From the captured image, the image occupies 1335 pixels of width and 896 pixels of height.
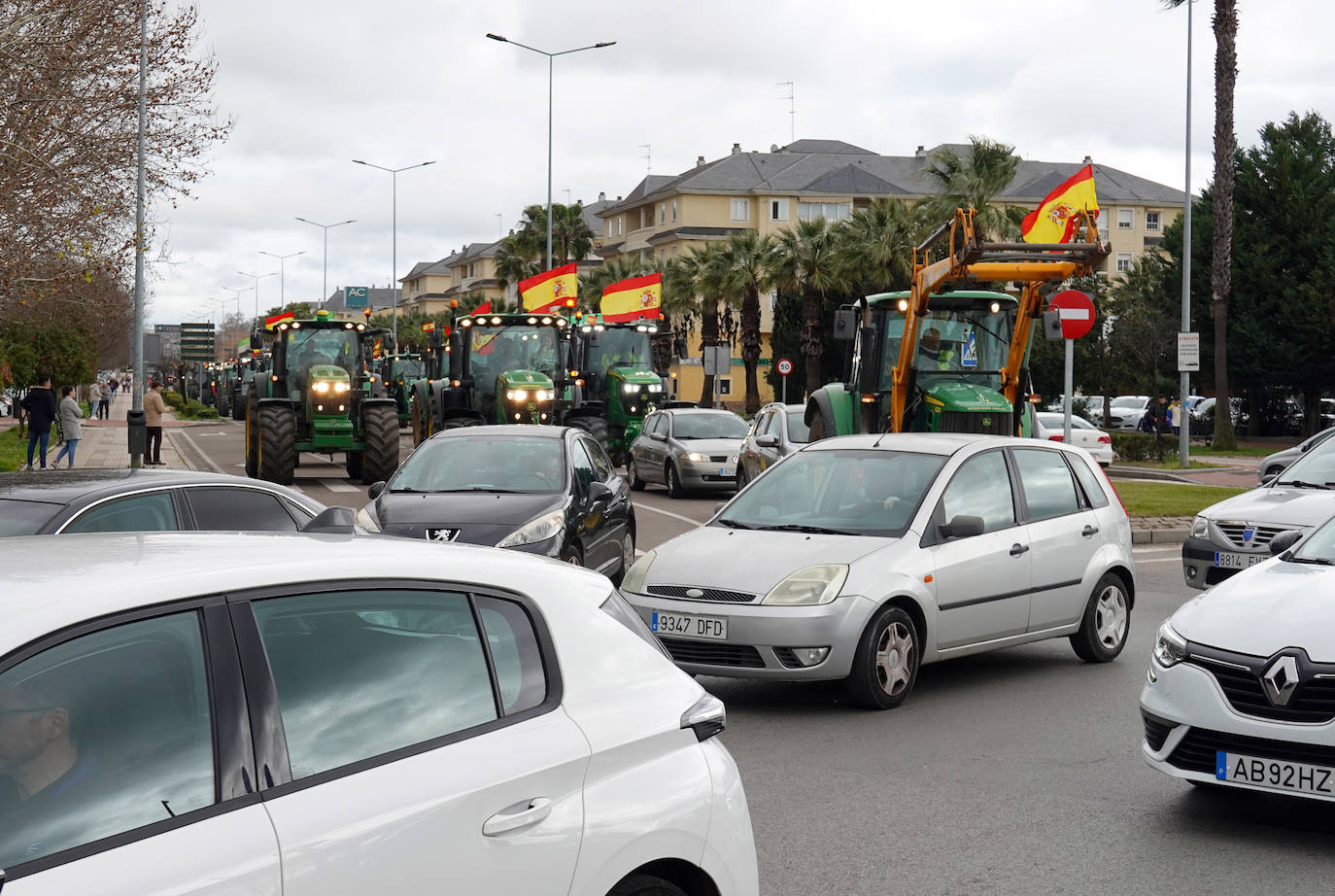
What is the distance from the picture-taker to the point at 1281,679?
5.96 meters

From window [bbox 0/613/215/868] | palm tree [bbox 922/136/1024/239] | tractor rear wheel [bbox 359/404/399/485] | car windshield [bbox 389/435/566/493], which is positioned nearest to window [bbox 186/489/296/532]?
car windshield [bbox 389/435/566/493]

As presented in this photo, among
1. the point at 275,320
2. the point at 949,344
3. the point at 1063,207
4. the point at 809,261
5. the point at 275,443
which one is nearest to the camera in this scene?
→ the point at 949,344

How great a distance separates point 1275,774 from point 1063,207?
1934 centimetres

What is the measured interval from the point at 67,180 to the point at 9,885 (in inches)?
789

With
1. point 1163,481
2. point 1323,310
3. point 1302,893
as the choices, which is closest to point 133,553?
point 1302,893

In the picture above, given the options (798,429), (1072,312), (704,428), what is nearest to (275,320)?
(704,428)

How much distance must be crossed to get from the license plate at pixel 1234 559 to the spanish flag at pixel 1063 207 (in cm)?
822

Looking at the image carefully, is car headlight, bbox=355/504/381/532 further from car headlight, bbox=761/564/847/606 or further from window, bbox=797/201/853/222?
window, bbox=797/201/853/222

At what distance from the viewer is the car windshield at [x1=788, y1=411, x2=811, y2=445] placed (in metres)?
22.5

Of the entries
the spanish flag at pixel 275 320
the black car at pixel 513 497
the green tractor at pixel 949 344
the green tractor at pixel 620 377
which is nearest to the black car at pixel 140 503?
the black car at pixel 513 497

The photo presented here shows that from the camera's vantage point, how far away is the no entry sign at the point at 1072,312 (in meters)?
17.3

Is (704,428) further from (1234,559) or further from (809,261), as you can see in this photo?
(809,261)

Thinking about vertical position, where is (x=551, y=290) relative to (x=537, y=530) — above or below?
above

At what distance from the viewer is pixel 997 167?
155 feet
